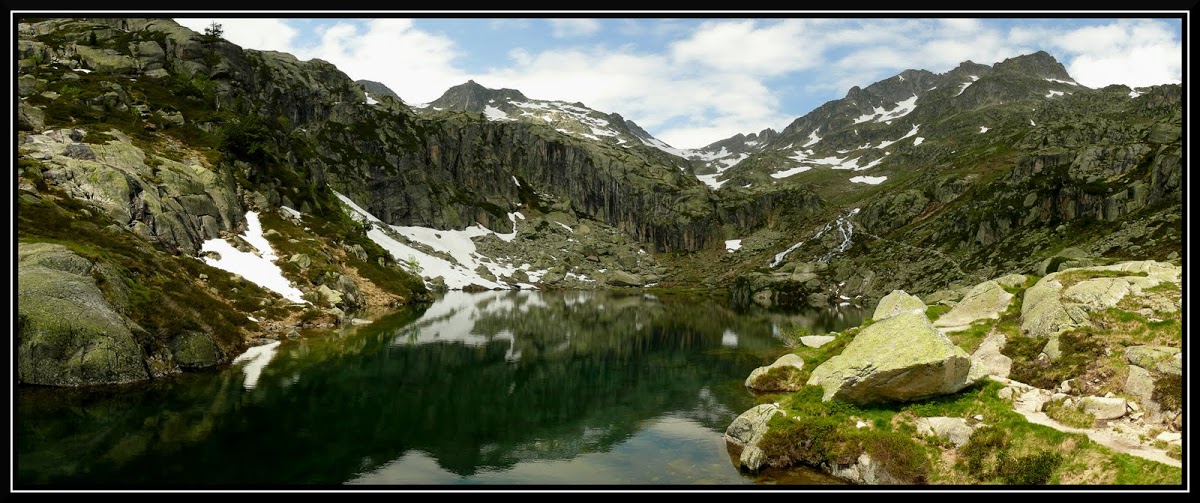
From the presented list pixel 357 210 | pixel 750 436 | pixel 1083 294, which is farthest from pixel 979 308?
pixel 357 210

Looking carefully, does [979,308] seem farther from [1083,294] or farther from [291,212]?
[291,212]

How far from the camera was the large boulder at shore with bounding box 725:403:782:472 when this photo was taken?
85.0 ft

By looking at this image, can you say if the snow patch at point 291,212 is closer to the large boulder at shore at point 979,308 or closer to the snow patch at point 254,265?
the snow patch at point 254,265

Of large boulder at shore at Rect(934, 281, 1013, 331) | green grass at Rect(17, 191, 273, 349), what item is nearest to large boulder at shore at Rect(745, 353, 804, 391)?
large boulder at shore at Rect(934, 281, 1013, 331)

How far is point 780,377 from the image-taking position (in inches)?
1693

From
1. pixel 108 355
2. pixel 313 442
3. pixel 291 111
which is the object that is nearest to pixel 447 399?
pixel 313 442

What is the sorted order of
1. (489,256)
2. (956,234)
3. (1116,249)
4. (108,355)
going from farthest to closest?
(489,256)
(956,234)
(1116,249)
(108,355)

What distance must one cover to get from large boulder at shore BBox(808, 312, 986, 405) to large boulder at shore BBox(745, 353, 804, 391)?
13776 millimetres

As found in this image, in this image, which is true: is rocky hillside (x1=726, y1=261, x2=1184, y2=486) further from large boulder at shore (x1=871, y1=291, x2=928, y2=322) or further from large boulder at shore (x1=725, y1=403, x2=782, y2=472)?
large boulder at shore (x1=871, y1=291, x2=928, y2=322)

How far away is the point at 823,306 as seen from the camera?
447ft

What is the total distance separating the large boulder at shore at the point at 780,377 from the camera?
41.9 metres

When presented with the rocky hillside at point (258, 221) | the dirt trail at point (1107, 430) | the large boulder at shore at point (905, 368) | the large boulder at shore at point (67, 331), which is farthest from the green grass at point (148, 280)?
the dirt trail at point (1107, 430)

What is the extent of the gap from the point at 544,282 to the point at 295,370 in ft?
434
